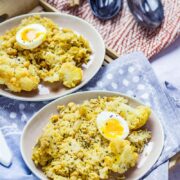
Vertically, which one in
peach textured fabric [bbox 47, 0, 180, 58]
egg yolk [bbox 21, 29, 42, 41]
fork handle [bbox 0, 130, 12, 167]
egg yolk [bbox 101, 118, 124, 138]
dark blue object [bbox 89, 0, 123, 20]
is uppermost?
egg yolk [bbox 21, 29, 42, 41]

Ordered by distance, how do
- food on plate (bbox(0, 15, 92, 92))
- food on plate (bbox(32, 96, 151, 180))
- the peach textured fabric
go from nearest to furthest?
1. food on plate (bbox(32, 96, 151, 180))
2. food on plate (bbox(0, 15, 92, 92))
3. the peach textured fabric

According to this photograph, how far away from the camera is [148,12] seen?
5.27 feet

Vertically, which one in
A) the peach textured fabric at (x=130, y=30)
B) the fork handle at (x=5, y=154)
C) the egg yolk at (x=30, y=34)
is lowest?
the fork handle at (x=5, y=154)

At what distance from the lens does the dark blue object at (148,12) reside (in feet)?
5.26

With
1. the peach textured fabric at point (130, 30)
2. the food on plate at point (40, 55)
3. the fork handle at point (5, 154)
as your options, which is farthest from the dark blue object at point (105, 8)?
the fork handle at point (5, 154)

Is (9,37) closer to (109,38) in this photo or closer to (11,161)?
(109,38)

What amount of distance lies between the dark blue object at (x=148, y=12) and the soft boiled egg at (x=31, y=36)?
0.30m

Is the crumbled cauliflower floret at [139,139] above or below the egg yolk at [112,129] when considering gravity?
below

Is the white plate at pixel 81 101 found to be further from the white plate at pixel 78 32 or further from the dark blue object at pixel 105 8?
the dark blue object at pixel 105 8

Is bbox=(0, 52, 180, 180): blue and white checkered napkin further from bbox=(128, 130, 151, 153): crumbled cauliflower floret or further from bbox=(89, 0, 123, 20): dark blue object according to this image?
bbox=(89, 0, 123, 20): dark blue object

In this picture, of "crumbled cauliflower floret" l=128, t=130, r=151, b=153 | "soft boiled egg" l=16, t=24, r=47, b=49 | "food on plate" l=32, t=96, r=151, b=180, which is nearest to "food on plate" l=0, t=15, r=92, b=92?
"soft boiled egg" l=16, t=24, r=47, b=49

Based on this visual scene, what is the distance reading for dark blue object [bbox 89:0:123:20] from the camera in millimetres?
1654

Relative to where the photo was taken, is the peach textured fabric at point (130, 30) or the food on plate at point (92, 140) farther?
the peach textured fabric at point (130, 30)

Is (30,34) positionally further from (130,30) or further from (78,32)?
(130,30)
